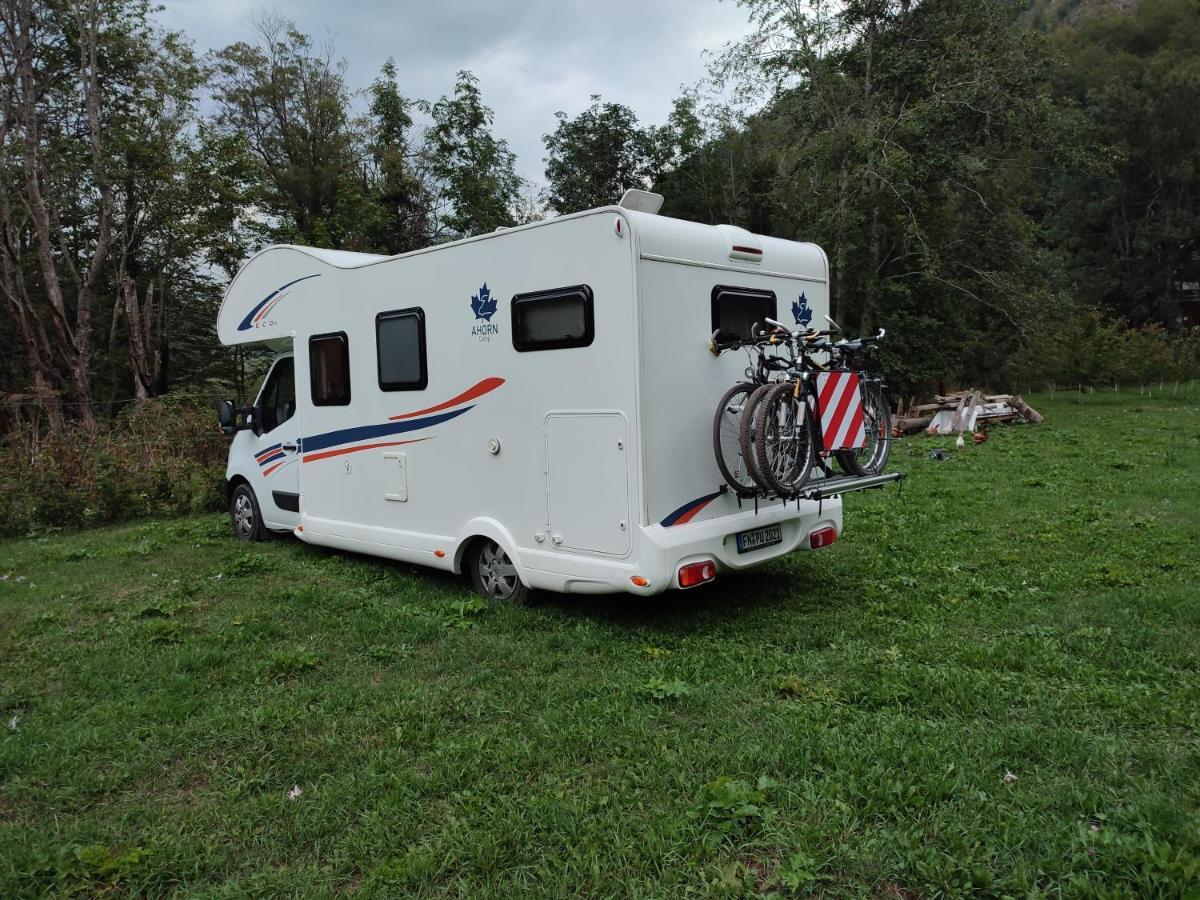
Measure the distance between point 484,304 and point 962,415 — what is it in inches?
520

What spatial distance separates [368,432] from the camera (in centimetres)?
650

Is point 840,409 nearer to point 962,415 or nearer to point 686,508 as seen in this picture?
point 686,508

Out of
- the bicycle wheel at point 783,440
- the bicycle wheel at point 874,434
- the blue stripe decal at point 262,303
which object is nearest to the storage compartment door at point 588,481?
the bicycle wheel at point 783,440

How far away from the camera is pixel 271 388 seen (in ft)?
25.9

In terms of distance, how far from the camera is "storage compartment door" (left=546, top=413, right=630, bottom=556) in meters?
4.74

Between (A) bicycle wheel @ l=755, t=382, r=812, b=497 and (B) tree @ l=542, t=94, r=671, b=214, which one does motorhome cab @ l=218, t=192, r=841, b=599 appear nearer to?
(A) bicycle wheel @ l=755, t=382, r=812, b=497

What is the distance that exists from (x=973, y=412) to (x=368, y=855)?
15.8 m

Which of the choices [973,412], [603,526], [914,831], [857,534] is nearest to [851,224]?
[973,412]

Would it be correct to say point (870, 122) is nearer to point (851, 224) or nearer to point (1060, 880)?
point (851, 224)

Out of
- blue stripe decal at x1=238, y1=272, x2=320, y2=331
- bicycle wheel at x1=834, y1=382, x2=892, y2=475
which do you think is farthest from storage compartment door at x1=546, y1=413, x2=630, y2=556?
blue stripe decal at x1=238, y1=272, x2=320, y2=331

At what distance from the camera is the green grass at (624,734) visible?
2680 mm

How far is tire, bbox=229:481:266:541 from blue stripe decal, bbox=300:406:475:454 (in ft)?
5.25

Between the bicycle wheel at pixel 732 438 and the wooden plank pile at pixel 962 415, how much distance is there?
468 inches

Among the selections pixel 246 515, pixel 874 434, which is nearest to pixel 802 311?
pixel 874 434
